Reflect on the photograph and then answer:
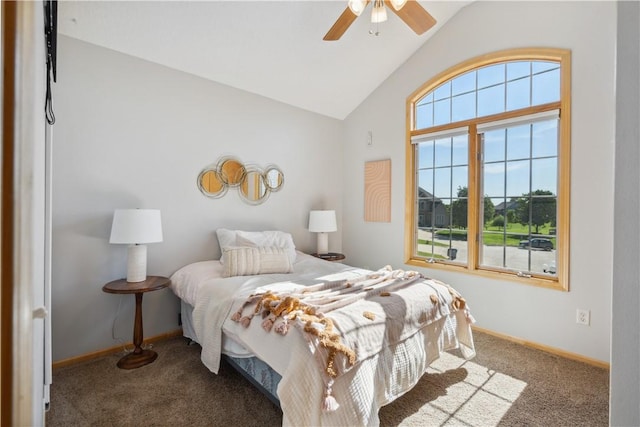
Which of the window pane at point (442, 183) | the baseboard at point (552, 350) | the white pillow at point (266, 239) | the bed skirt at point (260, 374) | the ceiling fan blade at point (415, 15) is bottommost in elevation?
the baseboard at point (552, 350)

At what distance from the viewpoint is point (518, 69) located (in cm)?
306

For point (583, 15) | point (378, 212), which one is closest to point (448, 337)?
point (378, 212)

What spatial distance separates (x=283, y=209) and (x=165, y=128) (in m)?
1.58

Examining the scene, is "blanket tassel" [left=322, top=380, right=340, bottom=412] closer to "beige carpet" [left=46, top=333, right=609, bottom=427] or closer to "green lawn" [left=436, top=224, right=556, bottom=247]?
"beige carpet" [left=46, top=333, right=609, bottom=427]

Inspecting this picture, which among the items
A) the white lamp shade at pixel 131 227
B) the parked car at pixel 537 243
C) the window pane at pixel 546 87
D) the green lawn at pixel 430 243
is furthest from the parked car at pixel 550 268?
the white lamp shade at pixel 131 227

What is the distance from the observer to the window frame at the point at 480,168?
2.72m

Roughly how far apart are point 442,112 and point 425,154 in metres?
0.51

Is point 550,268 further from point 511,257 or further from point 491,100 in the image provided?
point 491,100

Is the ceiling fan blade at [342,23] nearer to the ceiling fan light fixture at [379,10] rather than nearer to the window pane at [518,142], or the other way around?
the ceiling fan light fixture at [379,10]

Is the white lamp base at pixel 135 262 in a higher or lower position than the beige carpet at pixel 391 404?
higher

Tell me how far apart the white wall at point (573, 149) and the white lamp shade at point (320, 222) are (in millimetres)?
1182

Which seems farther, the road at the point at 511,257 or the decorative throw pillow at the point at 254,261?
the road at the point at 511,257

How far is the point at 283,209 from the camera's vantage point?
394 centimetres

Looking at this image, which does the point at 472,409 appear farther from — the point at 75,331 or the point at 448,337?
the point at 75,331
